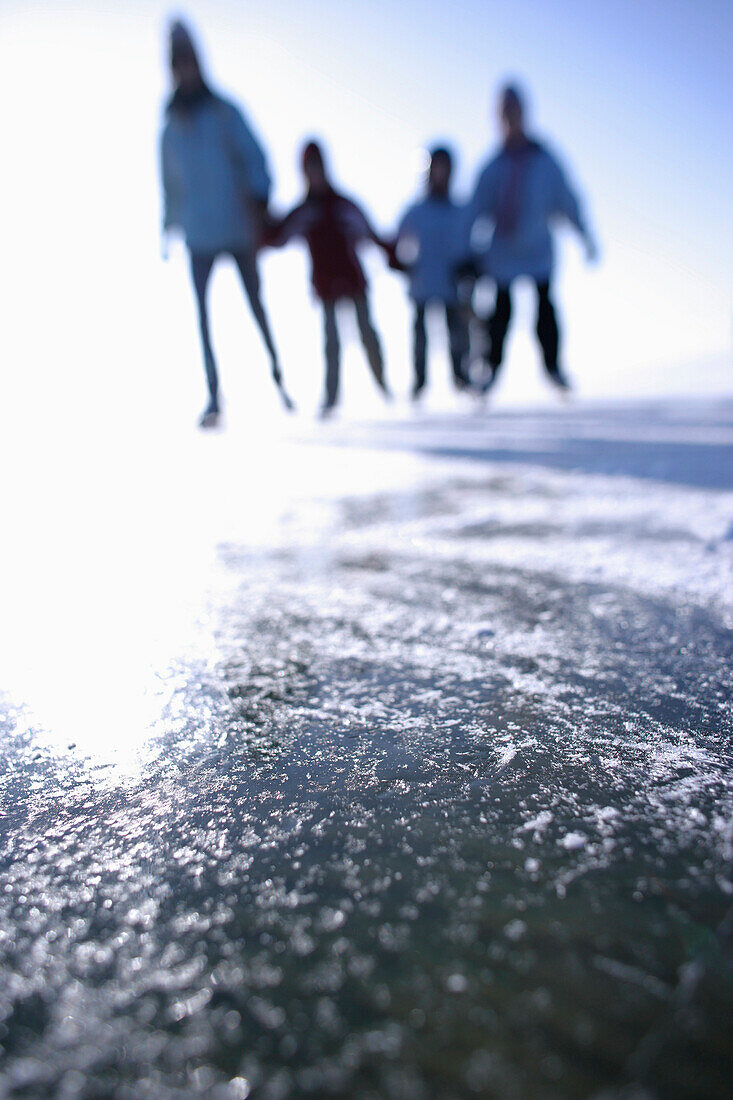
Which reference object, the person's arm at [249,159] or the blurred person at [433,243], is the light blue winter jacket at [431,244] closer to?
the blurred person at [433,243]

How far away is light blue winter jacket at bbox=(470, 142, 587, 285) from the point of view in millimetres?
4074

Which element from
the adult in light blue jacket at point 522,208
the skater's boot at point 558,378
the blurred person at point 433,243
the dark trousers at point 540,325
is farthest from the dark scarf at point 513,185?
the skater's boot at point 558,378

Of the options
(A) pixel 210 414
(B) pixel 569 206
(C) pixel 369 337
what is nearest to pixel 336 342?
(C) pixel 369 337

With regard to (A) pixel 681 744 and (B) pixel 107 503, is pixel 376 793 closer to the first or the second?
(A) pixel 681 744

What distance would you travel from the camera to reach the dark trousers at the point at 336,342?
462 centimetres

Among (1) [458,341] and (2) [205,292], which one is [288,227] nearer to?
(2) [205,292]

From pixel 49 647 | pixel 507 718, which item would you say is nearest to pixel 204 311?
pixel 49 647

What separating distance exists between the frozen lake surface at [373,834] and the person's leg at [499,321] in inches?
141

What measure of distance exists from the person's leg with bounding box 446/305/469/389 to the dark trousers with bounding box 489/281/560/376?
0.70m

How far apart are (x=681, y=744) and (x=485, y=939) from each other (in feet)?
0.96

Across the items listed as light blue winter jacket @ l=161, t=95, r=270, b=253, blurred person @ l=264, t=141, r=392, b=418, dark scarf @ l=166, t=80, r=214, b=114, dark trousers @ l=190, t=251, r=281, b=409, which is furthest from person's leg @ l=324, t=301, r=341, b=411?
dark scarf @ l=166, t=80, r=214, b=114

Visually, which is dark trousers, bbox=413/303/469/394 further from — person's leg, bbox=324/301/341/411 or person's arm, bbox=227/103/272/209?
person's arm, bbox=227/103/272/209

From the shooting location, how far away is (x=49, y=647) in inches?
37.6

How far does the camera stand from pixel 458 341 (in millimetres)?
5309
